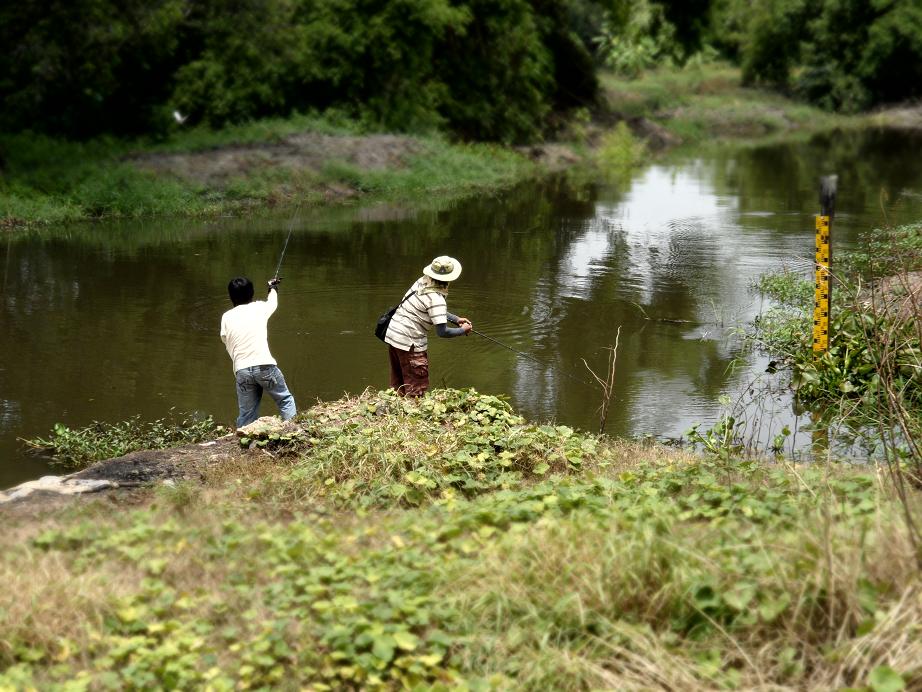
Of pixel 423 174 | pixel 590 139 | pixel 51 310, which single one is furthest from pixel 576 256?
pixel 590 139

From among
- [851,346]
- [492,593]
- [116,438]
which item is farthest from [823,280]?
[492,593]

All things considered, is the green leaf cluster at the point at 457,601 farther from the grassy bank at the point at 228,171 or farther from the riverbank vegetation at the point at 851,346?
the grassy bank at the point at 228,171

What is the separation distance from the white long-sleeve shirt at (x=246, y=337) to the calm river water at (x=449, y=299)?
51.7 inches

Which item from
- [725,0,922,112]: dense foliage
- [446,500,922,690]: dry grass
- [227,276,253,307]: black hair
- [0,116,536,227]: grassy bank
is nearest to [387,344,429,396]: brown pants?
[227,276,253,307]: black hair

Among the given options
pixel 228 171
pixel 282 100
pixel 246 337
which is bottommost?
pixel 246 337

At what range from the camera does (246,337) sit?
354 inches

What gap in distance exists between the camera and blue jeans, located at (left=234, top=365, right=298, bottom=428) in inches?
354

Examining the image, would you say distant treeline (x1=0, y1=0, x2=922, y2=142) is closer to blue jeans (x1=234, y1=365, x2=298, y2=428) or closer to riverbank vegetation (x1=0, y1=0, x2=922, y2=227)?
riverbank vegetation (x1=0, y1=0, x2=922, y2=227)

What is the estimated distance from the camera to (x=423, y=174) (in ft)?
95.7

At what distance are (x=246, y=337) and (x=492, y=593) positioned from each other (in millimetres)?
4406

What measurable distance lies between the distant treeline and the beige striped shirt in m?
15.9

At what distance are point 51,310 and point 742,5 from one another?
57.7 meters

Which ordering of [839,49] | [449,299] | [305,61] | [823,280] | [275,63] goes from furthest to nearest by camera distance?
[839,49] < [305,61] < [275,63] < [449,299] < [823,280]

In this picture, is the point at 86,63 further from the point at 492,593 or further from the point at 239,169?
the point at 492,593
